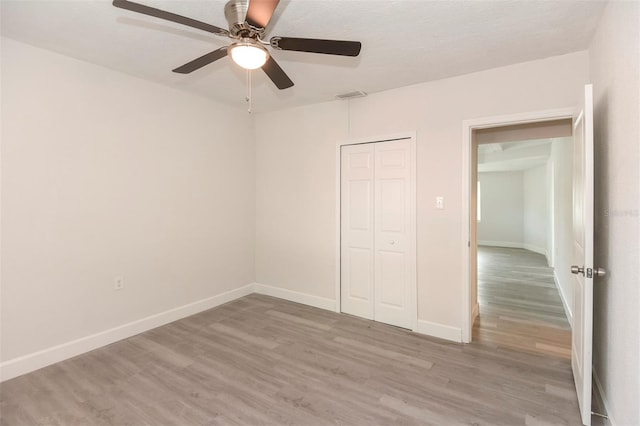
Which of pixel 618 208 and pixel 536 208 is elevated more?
pixel 536 208

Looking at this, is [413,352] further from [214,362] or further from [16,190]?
[16,190]

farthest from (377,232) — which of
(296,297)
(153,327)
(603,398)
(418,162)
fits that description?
(153,327)

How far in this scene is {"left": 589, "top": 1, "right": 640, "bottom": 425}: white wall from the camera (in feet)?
4.89

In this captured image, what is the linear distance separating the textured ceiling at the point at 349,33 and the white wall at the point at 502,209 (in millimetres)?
8311

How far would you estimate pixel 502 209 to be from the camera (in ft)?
32.5

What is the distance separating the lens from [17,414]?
204cm

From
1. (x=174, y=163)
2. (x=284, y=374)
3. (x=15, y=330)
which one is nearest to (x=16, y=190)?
(x=15, y=330)

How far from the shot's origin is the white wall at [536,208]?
8.14 meters

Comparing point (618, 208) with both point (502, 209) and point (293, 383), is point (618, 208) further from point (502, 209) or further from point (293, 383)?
point (502, 209)

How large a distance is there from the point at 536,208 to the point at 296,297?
26.0ft

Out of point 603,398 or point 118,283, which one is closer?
point 603,398

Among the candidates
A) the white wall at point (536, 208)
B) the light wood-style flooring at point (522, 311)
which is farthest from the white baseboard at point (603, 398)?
the white wall at point (536, 208)

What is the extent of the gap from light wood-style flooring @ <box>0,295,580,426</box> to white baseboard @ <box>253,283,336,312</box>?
0.70 metres

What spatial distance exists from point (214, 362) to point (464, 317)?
2.39m
